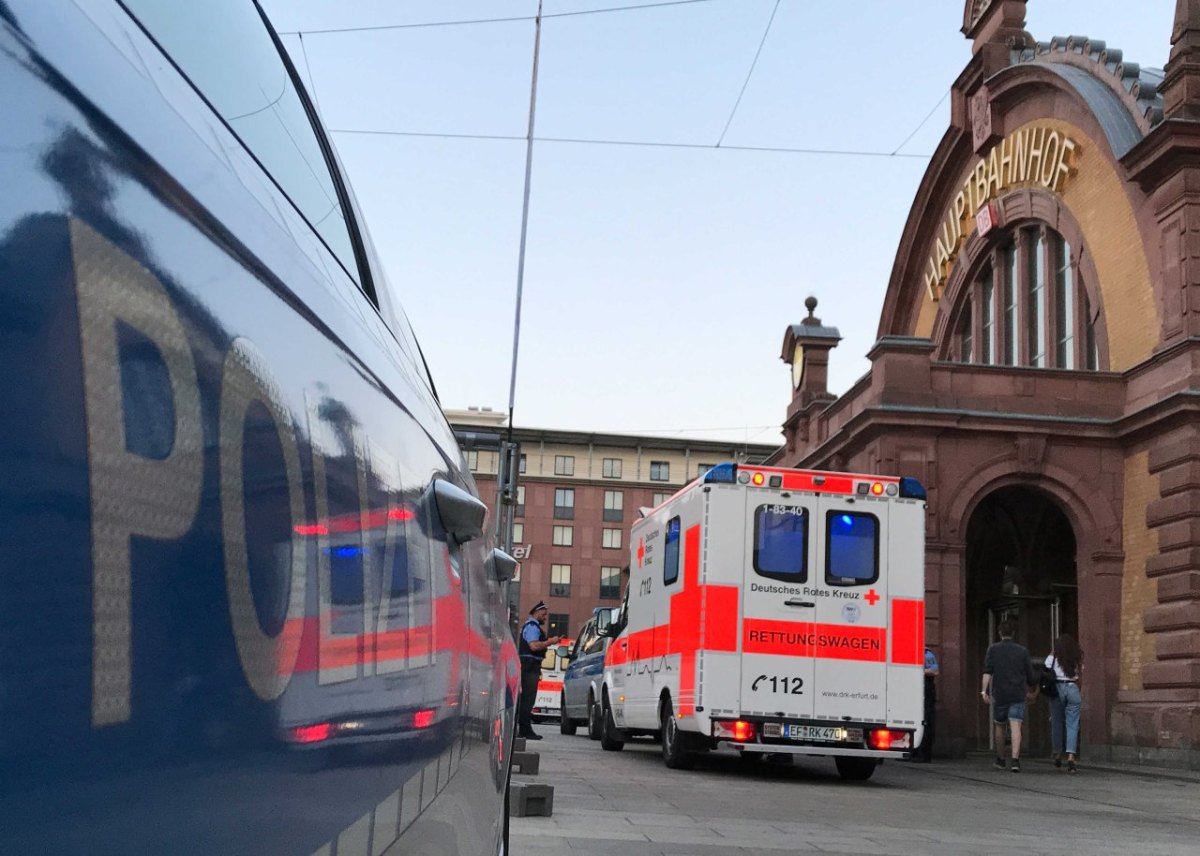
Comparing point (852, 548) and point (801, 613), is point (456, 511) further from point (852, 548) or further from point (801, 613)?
point (852, 548)

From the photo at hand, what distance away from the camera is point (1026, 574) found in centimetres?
2675

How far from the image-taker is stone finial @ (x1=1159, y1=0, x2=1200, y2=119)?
2206cm

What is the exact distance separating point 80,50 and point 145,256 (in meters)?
0.13

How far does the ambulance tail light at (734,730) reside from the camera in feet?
46.4

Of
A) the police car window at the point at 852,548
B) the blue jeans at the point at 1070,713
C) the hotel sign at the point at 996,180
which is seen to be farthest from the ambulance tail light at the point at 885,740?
the hotel sign at the point at 996,180

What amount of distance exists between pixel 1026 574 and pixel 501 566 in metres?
24.4

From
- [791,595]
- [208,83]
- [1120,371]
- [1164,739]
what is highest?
[1120,371]

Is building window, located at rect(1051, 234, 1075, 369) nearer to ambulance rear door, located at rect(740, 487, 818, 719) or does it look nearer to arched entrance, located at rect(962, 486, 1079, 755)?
arched entrance, located at rect(962, 486, 1079, 755)

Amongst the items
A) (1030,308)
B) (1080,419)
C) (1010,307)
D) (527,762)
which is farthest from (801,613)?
(1010,307)

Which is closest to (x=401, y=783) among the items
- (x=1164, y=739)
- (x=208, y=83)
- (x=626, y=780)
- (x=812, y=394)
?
(x=208, y=83)

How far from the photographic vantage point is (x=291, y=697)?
119cm

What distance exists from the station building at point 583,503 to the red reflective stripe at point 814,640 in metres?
67.3

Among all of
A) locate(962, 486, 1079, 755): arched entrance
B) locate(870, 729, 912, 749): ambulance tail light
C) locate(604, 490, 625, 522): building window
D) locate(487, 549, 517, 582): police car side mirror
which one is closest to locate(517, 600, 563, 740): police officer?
locate(870, 729, 912, 749): ambulance tail light

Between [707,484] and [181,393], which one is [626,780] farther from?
[181,393]
